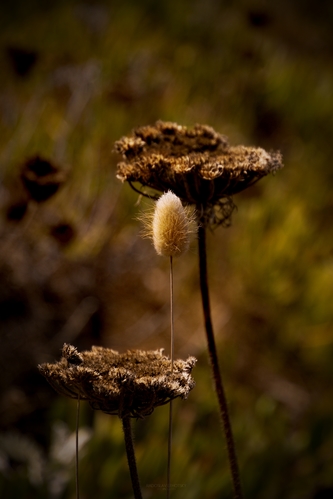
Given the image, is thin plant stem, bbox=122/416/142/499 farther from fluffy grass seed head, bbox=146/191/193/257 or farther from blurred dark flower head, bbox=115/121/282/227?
blurred dark flower head, bbox=115/121/282/227

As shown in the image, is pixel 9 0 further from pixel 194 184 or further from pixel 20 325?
pixel 194 184

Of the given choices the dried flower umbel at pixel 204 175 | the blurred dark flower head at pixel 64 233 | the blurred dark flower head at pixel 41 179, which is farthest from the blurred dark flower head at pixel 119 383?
the blurred dark flower head at pixel 64 233

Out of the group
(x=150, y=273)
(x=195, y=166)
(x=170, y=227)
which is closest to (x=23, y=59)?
(x=150, y=273)

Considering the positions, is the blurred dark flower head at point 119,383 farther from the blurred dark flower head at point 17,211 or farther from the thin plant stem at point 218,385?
the blurred dark flower head at point 17,211

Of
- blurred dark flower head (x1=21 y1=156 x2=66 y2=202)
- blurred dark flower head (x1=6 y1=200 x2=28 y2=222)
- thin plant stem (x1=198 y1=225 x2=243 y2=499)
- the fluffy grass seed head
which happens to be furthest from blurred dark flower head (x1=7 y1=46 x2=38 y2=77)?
the fluffy grass seed head

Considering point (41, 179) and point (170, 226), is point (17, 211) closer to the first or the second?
point (41, 179)
